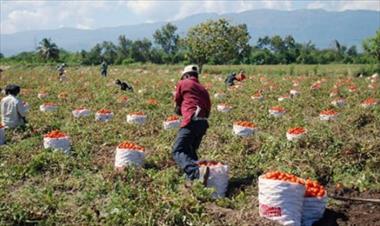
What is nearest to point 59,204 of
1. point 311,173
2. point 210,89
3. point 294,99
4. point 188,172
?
point 188,172

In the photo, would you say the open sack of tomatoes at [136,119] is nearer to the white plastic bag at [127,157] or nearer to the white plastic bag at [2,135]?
the white plastic bag at [2,135]

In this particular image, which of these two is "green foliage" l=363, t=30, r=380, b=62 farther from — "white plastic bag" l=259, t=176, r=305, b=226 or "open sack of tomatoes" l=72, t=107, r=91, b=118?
"white plastic bag" l=259, t=176, r=305, b=226

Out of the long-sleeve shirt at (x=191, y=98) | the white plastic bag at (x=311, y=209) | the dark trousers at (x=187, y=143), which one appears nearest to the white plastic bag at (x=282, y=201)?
the white plastic bag at (x=311, y=209)

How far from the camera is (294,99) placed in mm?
18547

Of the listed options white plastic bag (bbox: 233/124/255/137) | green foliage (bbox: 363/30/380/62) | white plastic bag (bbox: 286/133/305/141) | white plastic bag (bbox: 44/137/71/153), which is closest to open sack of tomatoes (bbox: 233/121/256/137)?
white plastic bag (bbox: 233/124/255/137)

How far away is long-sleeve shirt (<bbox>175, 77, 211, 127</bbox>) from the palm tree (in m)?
76.8

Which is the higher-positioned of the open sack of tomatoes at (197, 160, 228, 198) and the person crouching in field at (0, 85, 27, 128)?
the person crouching in field at (0, 85, 27, 128)

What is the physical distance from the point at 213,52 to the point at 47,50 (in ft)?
132

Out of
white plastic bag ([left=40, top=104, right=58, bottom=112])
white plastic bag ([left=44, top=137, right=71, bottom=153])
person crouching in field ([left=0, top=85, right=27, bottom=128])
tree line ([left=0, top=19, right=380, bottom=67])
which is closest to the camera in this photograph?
white plastic bag ([left=44, top=137, right=71, bottom=153])

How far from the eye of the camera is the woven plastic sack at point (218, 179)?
7383mm

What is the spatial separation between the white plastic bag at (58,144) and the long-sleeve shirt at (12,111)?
1.89m

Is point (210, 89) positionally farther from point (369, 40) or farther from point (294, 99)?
point (369, 40)

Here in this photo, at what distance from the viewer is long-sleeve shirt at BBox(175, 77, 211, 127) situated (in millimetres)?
8008

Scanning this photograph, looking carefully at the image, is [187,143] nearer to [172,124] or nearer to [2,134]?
[172,124]
